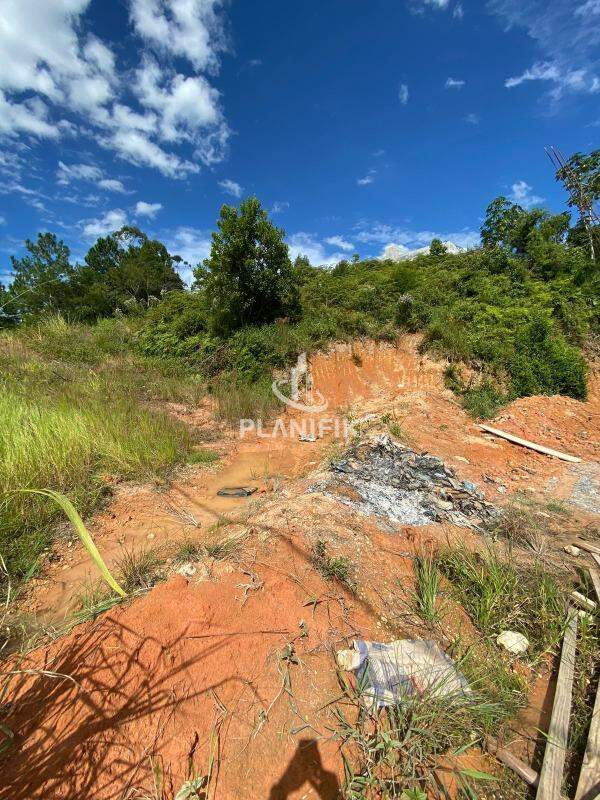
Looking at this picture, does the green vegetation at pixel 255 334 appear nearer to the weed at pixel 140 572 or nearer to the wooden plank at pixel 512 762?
the weed at pixel 140 572

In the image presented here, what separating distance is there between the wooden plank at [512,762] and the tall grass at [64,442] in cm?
327

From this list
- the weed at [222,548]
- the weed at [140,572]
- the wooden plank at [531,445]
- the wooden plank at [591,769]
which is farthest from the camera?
the wooden plank at [531,445]

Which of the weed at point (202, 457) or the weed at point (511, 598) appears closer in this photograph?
the weed at point (511, 598)

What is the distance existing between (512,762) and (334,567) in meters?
1.26

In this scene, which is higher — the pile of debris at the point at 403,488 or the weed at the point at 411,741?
the pile of debris at the point at 403,488

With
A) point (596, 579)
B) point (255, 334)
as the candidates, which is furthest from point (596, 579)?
point (255, 334)

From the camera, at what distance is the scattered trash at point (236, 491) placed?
427 cm

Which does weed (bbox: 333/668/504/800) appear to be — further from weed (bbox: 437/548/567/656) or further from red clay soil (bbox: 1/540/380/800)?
weed (bbox: 437/548/567/656)

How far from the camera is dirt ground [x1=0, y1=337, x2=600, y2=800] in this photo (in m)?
1.39

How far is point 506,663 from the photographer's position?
6.34 feet

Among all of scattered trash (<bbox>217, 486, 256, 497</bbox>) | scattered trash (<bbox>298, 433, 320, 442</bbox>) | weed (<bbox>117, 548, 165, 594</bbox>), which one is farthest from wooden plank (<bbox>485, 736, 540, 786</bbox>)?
scattered trash (<bbox>298, 433, 320, 442</bbox>)

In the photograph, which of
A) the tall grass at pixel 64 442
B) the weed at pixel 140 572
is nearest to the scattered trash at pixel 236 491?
the tall grass at pixel 64 442

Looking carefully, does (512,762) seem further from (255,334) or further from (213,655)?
(255,334)

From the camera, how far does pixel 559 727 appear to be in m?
1.58
